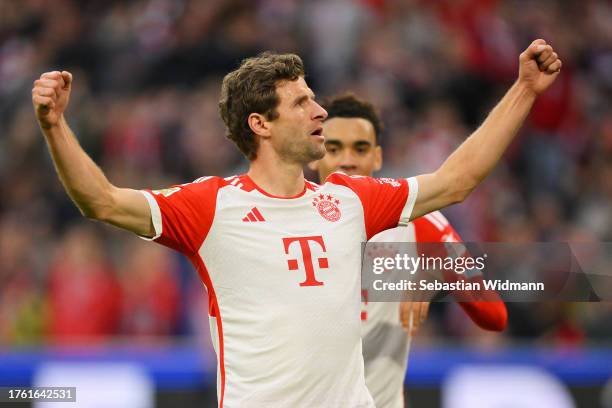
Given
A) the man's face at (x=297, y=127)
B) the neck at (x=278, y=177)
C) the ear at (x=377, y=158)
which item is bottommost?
the neck at (x=278, y=177)

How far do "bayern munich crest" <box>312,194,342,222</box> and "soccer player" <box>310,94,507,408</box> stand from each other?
0.86 metres

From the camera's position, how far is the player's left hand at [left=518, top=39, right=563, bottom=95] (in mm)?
4633

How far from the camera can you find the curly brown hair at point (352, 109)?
6.50 m

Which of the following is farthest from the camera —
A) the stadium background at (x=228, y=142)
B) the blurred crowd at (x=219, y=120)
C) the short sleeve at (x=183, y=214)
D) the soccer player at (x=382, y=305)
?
the blurred crowd at (x=219, y=120)

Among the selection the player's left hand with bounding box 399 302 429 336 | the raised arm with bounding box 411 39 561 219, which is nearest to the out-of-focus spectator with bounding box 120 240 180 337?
the player's left hand with bounding box 399 302 429 336

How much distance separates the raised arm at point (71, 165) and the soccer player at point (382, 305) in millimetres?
1705

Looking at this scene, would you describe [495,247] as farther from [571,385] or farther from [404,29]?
[404,29]

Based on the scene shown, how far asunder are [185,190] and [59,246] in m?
6.87

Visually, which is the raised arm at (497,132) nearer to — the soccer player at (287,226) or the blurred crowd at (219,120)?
the soccer player at (287,226)

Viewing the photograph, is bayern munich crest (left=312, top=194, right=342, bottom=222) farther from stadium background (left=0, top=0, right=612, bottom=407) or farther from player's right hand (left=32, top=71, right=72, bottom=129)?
stadium background (left=0, top=0, right=612, bottom=407)

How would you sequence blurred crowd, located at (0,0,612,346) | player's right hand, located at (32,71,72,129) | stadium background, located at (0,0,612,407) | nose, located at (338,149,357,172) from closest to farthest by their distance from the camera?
player's right hand, located at (32,71,72,129) < nose, located at (338,149,357,172) < stadium background, located at (0,0,612,407) < blurred crowd, located at (0,0,612,346)

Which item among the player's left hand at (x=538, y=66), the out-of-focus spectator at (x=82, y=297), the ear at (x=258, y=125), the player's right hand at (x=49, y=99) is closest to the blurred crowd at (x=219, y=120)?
the out-of-focus spectator at (x=82, y=297)

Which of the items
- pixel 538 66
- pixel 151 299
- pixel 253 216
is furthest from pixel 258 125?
pixel 151 299

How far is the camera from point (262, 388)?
4.55 m
